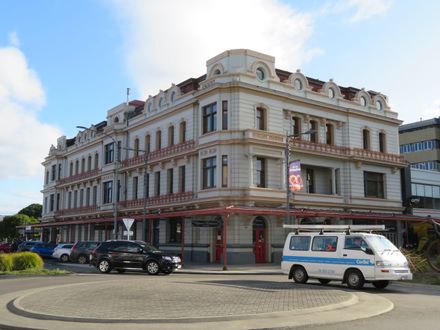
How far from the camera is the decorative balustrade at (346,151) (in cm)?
3741

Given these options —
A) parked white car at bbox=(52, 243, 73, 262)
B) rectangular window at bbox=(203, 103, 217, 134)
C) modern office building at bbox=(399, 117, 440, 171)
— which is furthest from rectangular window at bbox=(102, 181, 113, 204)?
modern office building at bbox=(399, 117, 440, 171)

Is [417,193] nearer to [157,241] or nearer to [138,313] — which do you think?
[157,241]

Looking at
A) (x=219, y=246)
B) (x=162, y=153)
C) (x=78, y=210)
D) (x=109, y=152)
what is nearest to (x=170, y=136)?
(x=162, y=153)

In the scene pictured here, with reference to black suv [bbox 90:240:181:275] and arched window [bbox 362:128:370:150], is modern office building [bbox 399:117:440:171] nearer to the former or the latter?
arched window [bbox 362:128:370:150]

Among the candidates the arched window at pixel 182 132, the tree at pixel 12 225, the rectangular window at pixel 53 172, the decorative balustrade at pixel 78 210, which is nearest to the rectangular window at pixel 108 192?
the decorative balustrade at pixel 78 210

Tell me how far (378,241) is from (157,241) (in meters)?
26.7

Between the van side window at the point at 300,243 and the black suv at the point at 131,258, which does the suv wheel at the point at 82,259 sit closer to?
the black suv at the point at 131,258

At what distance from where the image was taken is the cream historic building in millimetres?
34031

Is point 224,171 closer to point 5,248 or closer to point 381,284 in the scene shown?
point 381,284

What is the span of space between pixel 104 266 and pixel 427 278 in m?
14.9

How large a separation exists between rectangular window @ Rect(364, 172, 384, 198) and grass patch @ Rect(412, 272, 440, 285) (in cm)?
2069

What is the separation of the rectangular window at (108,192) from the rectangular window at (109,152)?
7.44 feet

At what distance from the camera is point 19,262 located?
80.3ft

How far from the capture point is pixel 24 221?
9538 cm
